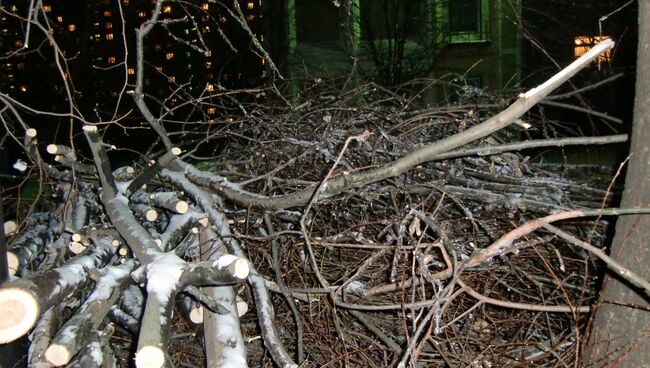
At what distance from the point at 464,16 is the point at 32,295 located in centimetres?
1545

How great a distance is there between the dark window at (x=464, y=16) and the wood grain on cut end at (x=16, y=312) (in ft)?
49.1

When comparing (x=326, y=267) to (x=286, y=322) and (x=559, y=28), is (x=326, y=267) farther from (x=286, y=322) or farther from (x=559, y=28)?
(x=559, y=28)

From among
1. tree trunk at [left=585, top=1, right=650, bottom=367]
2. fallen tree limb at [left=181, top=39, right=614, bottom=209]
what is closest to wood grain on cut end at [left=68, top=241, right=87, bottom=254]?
fallen tree limb at [left=181, top=39, right=614, bottom=209]

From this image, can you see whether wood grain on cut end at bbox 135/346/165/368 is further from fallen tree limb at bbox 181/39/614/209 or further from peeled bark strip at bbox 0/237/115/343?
fallen tree limb at bbox 181/39/614/209

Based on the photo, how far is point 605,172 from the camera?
6.11 meters

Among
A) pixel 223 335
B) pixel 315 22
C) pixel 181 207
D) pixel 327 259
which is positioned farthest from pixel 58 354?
pixel 315 22

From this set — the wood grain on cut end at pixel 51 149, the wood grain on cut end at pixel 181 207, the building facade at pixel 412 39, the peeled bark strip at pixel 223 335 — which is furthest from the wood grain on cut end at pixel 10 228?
the building facade at pixel 412 39

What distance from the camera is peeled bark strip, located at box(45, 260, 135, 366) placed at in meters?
2.25

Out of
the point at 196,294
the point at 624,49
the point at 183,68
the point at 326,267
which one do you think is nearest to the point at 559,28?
the point at 624,49

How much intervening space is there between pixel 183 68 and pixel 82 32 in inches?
172

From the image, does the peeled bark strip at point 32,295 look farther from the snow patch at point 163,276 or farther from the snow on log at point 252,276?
the snow on log at point 252,276

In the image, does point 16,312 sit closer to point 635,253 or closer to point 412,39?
point 635,253

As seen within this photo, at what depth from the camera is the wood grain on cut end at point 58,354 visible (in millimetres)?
2242

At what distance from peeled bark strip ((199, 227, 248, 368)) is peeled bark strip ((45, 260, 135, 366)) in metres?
0.49
